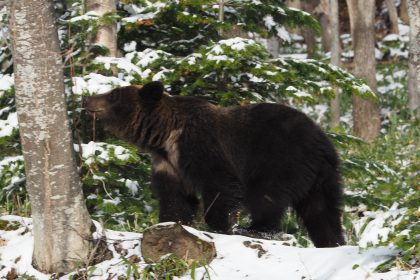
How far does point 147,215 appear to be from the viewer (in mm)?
7191

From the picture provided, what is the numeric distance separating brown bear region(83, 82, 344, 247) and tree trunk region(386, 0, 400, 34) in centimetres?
1669

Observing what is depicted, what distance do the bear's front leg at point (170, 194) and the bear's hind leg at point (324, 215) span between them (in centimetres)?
111

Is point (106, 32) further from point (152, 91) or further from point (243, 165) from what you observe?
point (243, 165)

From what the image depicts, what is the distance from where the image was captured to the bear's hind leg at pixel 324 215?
613 centimetres

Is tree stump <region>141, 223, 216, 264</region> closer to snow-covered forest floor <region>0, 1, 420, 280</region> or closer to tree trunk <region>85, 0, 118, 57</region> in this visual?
snow-covered forest floor <region>0, 1, 420, 280</region>

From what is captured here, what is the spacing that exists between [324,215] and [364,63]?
33.6 feet

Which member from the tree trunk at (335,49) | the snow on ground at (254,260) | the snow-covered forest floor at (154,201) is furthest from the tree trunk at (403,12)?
the snow on ground at (254,260)

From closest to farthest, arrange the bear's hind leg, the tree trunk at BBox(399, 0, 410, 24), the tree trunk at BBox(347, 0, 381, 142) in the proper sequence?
1. the bear's hind leg
2. the tree trunk at BBox(347, 0, 381, 142)
3. the tree trunk at BBox(399, 0, 410, 24)

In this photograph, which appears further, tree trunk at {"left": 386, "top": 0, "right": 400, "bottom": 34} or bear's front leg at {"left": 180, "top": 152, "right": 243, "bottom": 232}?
tree trunk at {"left": 386, "top": 0, "right": 400, "bottom": 34}

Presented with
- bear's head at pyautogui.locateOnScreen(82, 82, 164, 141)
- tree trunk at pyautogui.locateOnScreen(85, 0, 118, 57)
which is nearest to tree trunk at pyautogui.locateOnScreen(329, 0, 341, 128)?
tree trunk at pyautogui.locateOnScreen(85, 0, 118, 57)

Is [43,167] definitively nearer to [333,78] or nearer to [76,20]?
[76,20]

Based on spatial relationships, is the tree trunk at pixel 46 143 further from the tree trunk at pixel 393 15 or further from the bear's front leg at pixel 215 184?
the tree trunk at pixel 393 15

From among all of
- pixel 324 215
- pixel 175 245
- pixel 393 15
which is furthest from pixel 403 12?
pixel 175 245

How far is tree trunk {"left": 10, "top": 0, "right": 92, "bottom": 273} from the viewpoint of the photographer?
4.63 m
